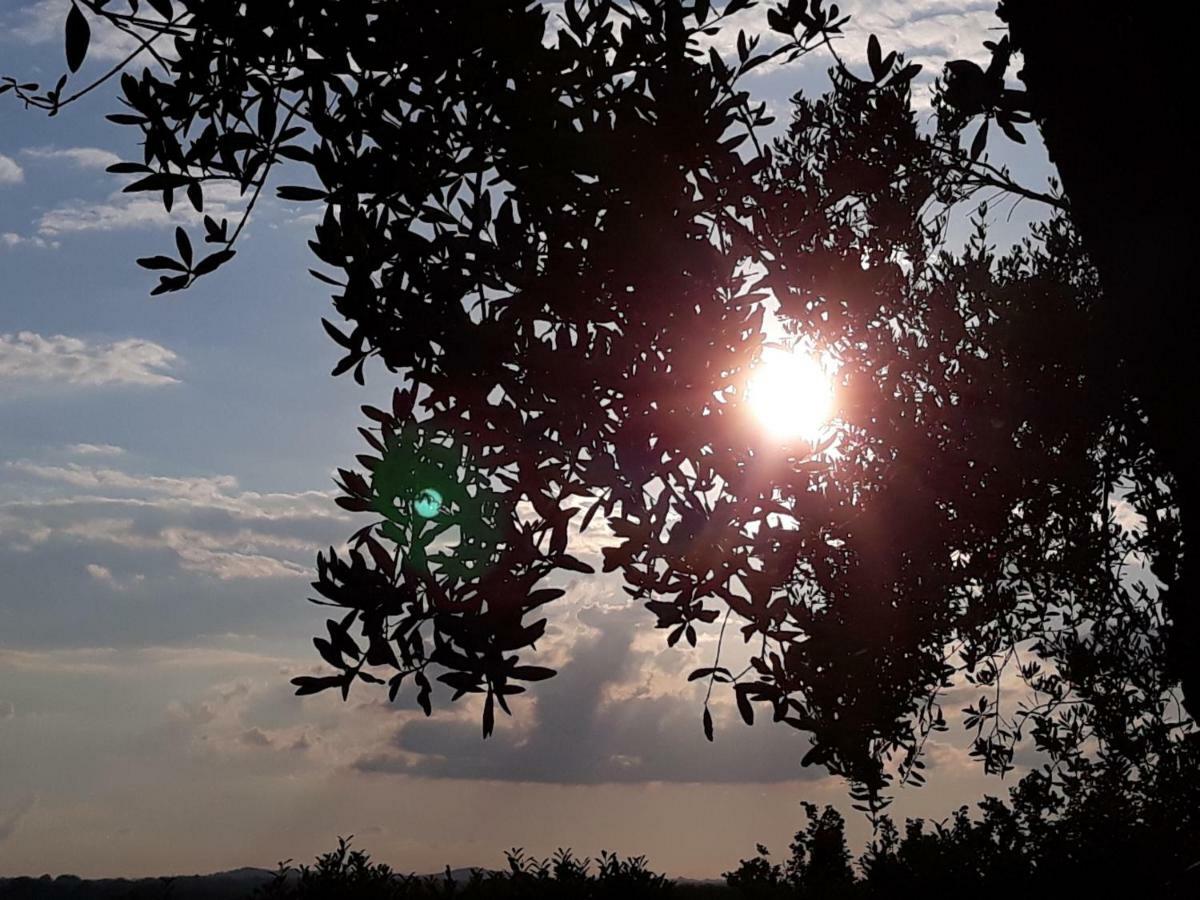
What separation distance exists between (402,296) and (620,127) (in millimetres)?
1717

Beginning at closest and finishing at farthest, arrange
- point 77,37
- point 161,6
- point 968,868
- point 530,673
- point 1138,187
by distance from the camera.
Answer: point 1138,187 < point 530,673 < point 77,37 < point 161,6 < point 968,868

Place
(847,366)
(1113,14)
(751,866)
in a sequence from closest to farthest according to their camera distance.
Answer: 1. (1113,14)
2. (847,366)
3. (751,866)

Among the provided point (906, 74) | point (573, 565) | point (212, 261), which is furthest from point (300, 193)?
point (906, 74)

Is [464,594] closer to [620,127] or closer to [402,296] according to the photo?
[402,296]

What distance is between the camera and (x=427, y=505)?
244 inches

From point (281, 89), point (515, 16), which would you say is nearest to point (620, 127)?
point (515, 16)

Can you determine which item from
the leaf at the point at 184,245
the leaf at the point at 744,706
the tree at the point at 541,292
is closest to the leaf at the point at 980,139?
the tree at the point at 541,292

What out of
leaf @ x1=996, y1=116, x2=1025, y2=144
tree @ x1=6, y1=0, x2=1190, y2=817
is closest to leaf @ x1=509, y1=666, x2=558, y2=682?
tree @ x1=6, y1=0, x2=1190, y2=817

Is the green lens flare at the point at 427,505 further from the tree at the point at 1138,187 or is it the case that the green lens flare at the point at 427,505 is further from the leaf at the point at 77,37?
the tree at the point at 1138,187

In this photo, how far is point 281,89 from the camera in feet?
23.1

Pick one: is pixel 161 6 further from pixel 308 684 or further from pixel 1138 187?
pixel 1138 187

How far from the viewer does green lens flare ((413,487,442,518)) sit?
6195 mm

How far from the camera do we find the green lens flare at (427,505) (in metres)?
6.20

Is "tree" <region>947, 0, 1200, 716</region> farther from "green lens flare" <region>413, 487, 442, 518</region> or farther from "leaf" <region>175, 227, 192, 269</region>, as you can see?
"leaf" <region>175, 227, 192, 269</region>
